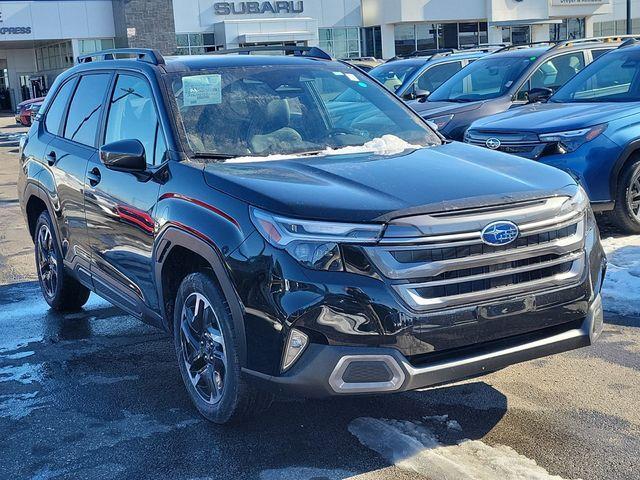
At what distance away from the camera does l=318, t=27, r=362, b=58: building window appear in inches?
1928

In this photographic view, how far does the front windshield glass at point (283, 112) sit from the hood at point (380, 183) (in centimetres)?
32

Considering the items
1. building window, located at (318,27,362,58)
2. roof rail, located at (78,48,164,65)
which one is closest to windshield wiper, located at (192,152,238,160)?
roof rail, located at (78,48,164,65)

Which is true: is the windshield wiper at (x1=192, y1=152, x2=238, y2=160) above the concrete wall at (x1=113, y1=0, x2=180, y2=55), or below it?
below

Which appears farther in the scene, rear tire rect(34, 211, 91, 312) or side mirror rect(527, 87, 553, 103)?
side mirror rect(527, 87, 553, 103)

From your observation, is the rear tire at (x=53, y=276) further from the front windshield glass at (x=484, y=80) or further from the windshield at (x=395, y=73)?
the windshield at (x=395, y=73)

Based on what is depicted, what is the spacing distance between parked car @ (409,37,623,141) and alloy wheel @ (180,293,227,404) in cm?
708

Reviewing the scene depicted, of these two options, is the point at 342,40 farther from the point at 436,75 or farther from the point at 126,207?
the point at 126,207

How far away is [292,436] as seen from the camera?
4148mm

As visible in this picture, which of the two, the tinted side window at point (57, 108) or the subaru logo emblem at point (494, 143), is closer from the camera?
the tinted side window at point (57, 108)

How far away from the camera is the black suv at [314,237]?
11.6ft

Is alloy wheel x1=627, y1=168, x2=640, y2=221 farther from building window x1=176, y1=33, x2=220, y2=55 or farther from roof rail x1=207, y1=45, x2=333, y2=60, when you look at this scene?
building window x1=176, y1=33, x2=220, y2=55

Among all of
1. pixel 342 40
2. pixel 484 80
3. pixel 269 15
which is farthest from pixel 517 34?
pixel 484 80

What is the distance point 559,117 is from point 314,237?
17.1 ft

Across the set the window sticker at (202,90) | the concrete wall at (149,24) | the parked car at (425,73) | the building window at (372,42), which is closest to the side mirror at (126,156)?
the window sticker at (202,90)
